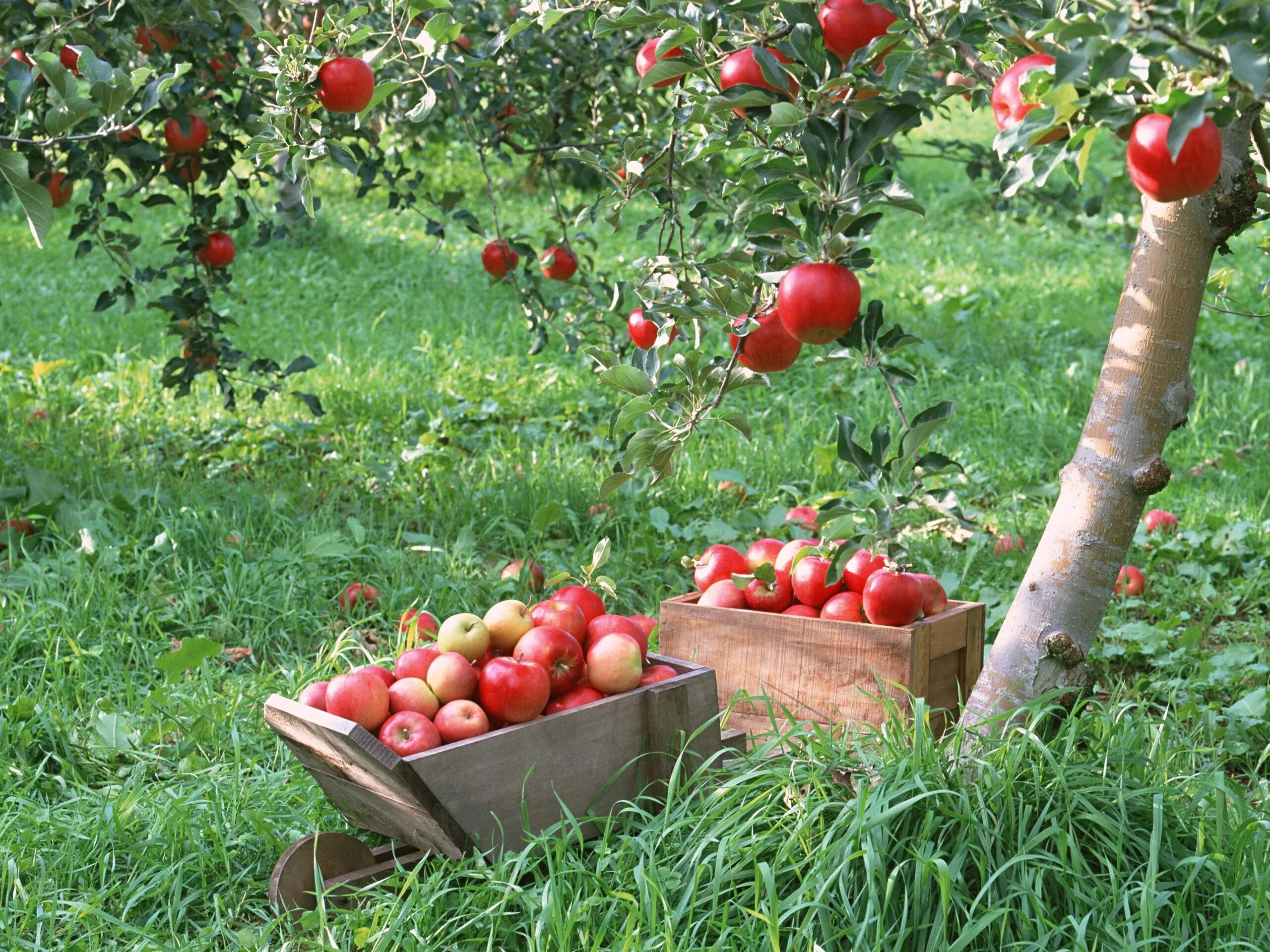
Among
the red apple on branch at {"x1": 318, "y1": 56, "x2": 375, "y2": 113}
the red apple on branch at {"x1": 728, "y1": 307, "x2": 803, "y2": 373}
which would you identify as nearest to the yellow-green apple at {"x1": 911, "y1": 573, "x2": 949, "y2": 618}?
the red apple on branch at {"x1": 728, "y1": 307, "x2": 803, "y2": 373}

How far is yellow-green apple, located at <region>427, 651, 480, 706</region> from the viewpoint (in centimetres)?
193

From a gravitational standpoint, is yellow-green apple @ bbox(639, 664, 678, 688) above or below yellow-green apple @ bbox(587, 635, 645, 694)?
below

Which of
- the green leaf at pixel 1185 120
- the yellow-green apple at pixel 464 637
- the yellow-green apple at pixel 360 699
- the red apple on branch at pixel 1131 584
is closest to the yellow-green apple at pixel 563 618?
the yellow-green apple at pixel 464 637

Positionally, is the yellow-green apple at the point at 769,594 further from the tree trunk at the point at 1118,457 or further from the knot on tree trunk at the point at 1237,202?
the knot on tree trunk at the point at 1237,202

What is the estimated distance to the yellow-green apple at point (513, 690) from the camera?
6.15ft

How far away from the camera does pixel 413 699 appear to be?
1.90 m

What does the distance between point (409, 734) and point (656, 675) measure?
1.51 ft

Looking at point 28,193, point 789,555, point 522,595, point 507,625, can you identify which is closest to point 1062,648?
point 789,555

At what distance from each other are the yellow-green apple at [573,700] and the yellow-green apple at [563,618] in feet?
0.31

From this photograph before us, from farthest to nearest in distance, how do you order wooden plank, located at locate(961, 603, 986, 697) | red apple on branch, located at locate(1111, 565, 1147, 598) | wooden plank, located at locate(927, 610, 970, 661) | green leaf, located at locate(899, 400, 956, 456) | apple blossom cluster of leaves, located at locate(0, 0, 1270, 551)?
red apple on branch, located at locate(1111, 565, 1147, 598) → wooden plank, located at locate(961, 603, 986, 697) → wooden plank, located at locate(927, 610, 970, 661) → green leaf, located at locate(899, 400, 956, 456) → apple blossom cluster of leaves, located at locate(0, 0, 1270, 551)

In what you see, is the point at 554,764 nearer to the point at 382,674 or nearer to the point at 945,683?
the point at 382,674

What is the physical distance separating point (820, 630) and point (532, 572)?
1.14 meters

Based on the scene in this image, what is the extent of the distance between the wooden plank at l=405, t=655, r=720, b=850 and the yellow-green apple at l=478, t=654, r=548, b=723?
28mm

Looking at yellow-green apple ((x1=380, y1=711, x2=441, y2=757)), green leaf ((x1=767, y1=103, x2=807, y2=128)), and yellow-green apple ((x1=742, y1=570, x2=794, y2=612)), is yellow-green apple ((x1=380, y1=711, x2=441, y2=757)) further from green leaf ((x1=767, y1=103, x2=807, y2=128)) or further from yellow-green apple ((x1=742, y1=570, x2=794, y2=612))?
green leaf ((x1=767, y1=103, x2=807, y2=128))
